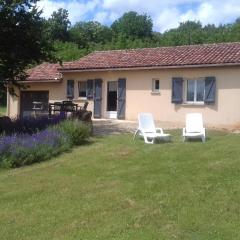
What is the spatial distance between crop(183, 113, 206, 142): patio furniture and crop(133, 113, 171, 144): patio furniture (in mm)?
637

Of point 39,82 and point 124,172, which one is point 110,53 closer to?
point 39,82

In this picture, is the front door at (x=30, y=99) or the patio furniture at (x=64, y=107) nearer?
the patio furniture at (x=64, y=107)

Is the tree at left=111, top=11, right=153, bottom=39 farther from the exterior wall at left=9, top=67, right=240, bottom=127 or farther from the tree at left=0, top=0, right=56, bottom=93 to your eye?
the tree at left=0, top=0, right=56, bottom=93

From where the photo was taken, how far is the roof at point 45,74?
102 feet

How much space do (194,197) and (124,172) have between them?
3.27 m

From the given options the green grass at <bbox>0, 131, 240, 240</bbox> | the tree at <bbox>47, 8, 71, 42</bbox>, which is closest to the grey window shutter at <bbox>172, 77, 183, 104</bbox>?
the green grass at <bbox>0, 131, 240, 240</bbox>

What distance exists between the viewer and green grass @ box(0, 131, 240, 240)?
8250 mm

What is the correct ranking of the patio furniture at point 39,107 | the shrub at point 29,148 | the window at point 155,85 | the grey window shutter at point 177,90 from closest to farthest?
1. the shrub at point 29,148
2. the grey window shutter at point 177,90
3. the window at point 155,85
4. the patio furniture at point 39,107

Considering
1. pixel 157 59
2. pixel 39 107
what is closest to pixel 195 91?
pixel 157 59

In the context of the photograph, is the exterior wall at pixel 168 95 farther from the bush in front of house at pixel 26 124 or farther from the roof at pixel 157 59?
the bush in front of house at pixel 26 124

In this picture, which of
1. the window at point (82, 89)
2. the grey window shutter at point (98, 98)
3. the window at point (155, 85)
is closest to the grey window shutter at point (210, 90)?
the window at point (155, 85)

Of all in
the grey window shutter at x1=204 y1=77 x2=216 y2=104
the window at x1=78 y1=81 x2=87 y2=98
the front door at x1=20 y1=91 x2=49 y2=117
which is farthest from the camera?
the front door at x1=20 y1=91 x2=49 y2=117

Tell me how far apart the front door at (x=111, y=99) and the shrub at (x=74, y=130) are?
9813 millimetres

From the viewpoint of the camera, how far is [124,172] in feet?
42.0
